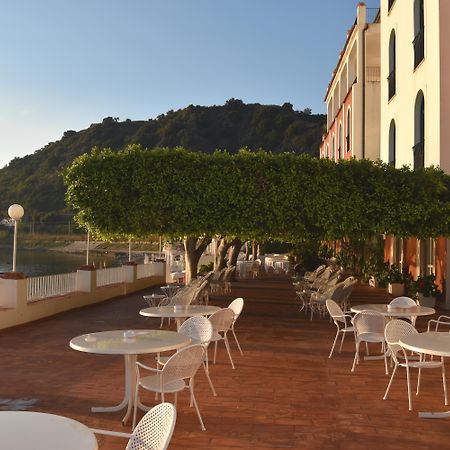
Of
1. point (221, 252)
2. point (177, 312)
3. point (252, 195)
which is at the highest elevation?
point (252, 195)

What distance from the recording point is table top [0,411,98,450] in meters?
3.01

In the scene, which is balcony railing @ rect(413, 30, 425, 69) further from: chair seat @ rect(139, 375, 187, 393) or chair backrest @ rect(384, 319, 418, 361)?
chair seat @ rect(139, 375, 187, 393)

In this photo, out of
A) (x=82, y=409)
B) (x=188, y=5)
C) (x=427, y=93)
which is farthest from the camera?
(x=188, y=5)

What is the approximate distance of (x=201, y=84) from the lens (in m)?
29.2

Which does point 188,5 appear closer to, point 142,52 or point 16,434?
point 142,52

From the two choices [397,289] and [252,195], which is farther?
[397,289]

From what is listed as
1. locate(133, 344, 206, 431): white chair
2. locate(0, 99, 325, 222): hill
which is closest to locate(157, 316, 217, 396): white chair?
locate(133, 344, 206, 431): white chair

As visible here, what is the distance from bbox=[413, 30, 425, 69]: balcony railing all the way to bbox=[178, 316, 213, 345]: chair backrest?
36.8 feet

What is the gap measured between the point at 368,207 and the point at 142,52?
1314 centimetres

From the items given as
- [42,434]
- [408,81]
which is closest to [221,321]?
[42,434]

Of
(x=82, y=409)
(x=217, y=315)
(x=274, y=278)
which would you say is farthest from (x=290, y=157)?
(x=274, y=278)

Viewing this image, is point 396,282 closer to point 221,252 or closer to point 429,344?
point 221,252

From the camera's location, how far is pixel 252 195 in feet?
41.2

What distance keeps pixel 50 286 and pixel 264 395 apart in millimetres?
8562
